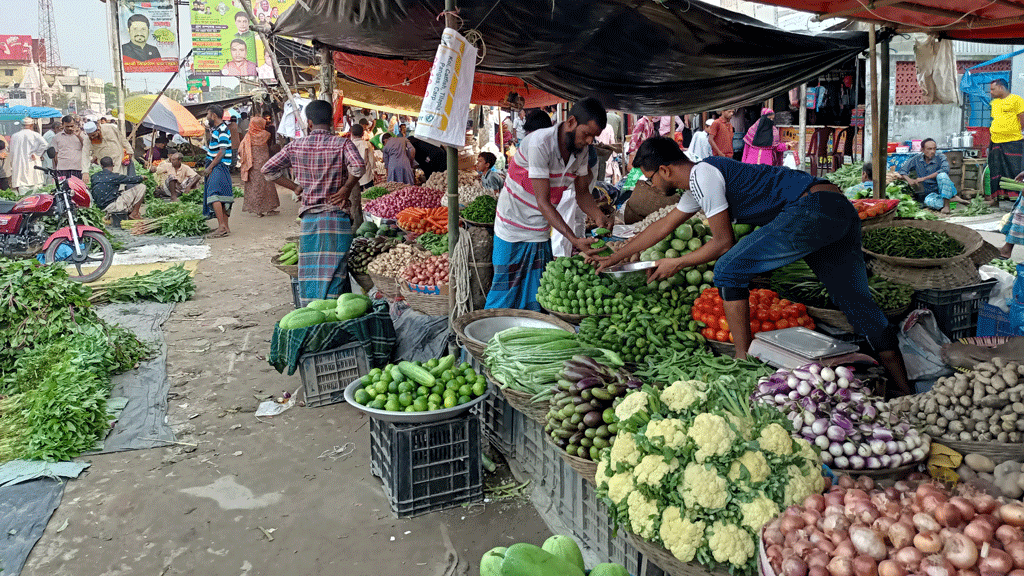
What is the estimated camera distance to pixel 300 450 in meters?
4.44

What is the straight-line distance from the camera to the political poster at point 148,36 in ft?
58.1

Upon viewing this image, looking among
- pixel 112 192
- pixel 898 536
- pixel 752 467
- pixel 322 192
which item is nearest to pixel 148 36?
pixel 112 192

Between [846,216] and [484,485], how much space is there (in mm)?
2325

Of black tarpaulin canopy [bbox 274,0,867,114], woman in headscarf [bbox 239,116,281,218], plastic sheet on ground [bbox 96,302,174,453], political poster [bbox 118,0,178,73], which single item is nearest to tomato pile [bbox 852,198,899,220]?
black tarpaulin canopy [bbox 274,0,867,114]

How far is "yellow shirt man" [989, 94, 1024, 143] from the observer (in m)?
11.1

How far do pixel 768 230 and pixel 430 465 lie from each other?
206 cm

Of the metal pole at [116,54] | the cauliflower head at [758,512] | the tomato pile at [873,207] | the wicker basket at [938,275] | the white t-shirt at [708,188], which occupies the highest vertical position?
the metal pole at [116,54]

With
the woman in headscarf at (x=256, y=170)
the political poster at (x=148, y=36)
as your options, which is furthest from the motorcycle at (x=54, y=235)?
the political poster at (x=148, y=36)

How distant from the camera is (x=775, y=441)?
2238 mm

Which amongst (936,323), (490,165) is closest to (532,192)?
(936,323)

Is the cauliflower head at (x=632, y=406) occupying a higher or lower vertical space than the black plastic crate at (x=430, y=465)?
higher

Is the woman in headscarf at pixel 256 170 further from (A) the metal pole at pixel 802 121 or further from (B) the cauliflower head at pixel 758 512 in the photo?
(B) the cauliflower head at pixel 758 512

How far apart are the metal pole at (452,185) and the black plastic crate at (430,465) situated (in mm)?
1432

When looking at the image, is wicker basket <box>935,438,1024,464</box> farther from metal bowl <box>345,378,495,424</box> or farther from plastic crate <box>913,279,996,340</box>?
metal bowl <box>345,378,495,424</box>
